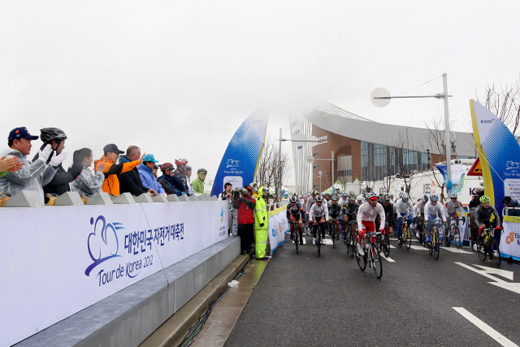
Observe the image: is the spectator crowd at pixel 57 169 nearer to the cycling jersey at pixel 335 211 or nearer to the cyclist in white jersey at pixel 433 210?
the cyclist in white jersey at pixel 433 210

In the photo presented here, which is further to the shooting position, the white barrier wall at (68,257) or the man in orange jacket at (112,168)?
the man in orange jacket at (112,168)

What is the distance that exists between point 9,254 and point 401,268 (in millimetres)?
9551

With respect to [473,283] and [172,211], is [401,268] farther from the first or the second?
[172,211]

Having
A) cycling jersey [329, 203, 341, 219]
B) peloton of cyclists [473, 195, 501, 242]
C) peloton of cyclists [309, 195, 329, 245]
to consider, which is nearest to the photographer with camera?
peloton of cyclists [309, 195, 329, 245]

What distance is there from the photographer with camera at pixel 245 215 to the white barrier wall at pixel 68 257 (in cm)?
606

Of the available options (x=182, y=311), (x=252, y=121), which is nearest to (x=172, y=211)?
(x=182, y=311)

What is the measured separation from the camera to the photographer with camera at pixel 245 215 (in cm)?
1170

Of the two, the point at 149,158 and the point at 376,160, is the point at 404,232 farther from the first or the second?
the point at 376,160

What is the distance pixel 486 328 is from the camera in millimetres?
5332

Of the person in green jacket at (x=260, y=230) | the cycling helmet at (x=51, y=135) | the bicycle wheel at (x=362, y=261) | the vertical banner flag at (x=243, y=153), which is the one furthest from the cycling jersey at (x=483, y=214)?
the cycling helmet at (x=51, y=135)

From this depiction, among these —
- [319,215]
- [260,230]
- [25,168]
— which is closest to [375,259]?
[260,230]

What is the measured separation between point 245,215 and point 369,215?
340 cm

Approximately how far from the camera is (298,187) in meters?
99.2

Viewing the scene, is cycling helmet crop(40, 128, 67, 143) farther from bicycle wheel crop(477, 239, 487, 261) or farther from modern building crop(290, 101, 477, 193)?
modern building crop(290, 101, 477, 193)
